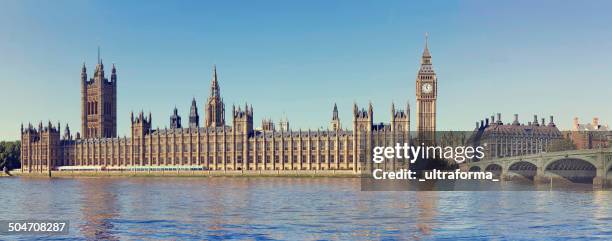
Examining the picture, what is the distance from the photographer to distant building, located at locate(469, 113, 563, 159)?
545 ft

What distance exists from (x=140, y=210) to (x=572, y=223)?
27.2 metres

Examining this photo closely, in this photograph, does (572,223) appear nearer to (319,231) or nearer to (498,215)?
(498,215)

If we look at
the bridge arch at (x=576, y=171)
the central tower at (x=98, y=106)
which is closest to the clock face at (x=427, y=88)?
the bridge arch at (x=576, y=171)

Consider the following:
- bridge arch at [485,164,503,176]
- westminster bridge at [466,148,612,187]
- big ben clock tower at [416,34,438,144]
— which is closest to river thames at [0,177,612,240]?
westminster bridge at [466,148,612,187]

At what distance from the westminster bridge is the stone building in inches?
713

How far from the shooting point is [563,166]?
358 feet

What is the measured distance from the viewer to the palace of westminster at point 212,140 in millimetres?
133000

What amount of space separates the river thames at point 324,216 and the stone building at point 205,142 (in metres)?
59.4

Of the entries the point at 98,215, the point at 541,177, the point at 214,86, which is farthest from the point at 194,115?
the point at 98,215

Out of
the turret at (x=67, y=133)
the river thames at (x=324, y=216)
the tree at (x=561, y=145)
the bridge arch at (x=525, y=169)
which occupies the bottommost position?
the river thames at (x=324, y=216)

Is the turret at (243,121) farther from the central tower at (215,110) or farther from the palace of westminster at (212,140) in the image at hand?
the central tower at (215,110)

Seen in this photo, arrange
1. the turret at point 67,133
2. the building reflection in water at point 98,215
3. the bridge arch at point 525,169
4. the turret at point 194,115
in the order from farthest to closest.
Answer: the turret at point 67,133 → the turret at point 194,115 → the bridge arch at point 525,169 → the building reflection in water at point 98,215

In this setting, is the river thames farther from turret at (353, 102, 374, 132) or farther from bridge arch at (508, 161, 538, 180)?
turret at (353, 102, 374, 132)

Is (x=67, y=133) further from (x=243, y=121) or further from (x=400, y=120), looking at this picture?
(x=400, y=120)
